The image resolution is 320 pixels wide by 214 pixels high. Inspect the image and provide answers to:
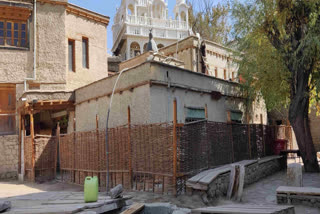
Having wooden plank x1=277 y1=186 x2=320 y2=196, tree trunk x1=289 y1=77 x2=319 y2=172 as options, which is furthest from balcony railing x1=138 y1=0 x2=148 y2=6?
wooden plank x1=277 y1=186 x2=320 y2=196

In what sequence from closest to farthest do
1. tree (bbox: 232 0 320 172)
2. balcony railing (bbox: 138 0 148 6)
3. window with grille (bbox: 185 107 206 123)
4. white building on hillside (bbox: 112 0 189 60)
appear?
1. tree (bbox: 232 0 320 172)
2. window with grille (bbox: 185 107 206 123)
3. white building on hillside (bbox: 112 0 189 60)
4. balcony railing (bbox: 138 0 148 6)

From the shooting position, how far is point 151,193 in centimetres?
818

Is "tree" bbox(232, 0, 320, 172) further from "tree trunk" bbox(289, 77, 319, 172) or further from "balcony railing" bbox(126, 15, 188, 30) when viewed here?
"balcony railing" bbox(126, 15, 188, 30)

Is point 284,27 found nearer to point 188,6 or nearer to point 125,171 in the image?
point 125,171

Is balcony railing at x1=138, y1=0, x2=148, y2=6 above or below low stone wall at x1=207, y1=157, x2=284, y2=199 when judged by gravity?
above

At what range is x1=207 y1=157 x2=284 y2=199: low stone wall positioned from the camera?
7973 mm

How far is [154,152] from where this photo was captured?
8.22 metres

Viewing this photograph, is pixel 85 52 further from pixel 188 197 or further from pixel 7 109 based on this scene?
pixel 188 197

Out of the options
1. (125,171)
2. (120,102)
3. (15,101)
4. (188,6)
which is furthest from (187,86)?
(188,6)

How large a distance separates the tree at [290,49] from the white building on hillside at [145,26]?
22741 millimetres

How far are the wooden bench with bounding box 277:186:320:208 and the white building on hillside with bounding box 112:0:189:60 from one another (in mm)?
28095

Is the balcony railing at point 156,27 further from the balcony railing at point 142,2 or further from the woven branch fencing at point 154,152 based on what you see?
the woven branch fencing at point 154,152

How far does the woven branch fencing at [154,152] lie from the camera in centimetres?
791

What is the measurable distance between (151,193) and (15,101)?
1050cm
